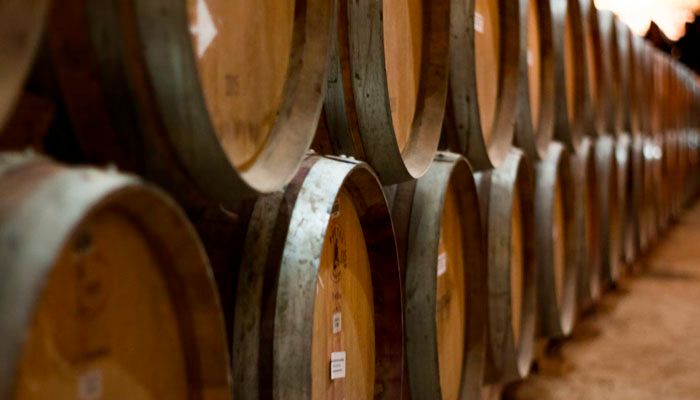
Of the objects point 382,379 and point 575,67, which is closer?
point 382,379

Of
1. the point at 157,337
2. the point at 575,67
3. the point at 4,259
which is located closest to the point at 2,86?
the point at 4,259

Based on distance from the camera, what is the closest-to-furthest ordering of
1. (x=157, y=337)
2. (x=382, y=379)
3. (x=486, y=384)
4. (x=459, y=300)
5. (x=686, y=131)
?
(x=157, y=337) < (x=382, y=379) < (x=459, y=300) < (x=486, y=384) < (x=686, y=131)

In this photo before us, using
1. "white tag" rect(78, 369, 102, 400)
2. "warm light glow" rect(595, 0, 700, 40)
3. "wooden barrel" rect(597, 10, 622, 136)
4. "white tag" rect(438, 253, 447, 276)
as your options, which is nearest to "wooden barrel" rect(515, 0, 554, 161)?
"white tag" rect(438, 253, 447, 276)

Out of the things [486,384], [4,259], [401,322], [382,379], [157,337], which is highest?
[4,259]

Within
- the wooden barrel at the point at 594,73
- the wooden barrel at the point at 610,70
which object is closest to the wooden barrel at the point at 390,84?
the wooden barrel at the point at 594,73

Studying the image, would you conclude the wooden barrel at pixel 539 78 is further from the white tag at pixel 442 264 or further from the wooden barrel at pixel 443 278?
the white tag at pixel 442 264

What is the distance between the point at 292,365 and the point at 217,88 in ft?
1.49

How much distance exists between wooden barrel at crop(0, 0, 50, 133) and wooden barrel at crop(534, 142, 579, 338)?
2.83m

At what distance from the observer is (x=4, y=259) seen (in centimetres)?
74

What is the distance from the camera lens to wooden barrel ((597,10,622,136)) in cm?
481

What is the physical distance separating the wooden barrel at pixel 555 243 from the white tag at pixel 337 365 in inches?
75.5

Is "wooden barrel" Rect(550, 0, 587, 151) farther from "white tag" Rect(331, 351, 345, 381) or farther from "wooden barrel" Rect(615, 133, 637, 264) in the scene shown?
"white tag" Rect(331, 351, 345, 381)

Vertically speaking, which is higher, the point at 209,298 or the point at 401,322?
the point at 209,298

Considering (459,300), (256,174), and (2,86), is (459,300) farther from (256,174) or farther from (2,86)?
(2,86)
